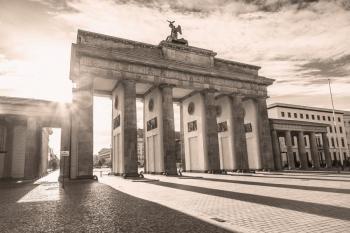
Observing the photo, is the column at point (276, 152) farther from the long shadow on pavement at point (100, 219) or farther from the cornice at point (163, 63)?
the long shadow on pavement at point (100, 219)

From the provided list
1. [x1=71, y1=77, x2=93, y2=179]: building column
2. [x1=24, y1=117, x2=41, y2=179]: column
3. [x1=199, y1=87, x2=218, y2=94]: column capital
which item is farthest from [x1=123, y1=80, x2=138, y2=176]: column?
[x1=24, y1=117, x2=41, y2=179]: column

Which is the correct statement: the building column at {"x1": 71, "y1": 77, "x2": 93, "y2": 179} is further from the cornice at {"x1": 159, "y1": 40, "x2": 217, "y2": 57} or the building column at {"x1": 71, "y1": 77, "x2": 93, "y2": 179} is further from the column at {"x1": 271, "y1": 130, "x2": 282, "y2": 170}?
the column at {"x1": 271, "y1": 130, "x2": 282, "y2": 170}

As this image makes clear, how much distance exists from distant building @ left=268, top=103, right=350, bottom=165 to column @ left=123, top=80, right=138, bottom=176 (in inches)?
1854

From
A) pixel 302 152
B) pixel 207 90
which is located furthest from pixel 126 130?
pixel 302 152

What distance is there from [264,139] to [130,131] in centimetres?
1976

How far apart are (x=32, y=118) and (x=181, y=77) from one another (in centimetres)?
1739

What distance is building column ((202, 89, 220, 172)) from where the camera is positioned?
32.9 metres

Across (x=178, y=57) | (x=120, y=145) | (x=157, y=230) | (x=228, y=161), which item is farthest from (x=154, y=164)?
(x=157, y=230)

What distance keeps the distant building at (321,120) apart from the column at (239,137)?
109 ft

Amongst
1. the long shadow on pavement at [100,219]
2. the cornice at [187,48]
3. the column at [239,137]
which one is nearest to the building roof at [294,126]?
the column at [239,137]

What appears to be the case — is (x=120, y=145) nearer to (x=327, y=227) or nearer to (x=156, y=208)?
(x=156, y=208)

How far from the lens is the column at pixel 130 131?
27234 mm

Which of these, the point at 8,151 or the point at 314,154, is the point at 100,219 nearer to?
the point at 8,151

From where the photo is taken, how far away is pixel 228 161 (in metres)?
37.0
